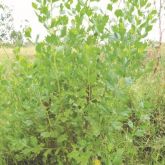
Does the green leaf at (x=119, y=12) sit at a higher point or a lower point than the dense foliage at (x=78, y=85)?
higher

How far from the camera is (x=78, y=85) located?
2.46 m

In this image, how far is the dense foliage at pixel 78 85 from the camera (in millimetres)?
2420

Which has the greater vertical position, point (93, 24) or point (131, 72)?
point (93, 24)

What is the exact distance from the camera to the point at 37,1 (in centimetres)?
250

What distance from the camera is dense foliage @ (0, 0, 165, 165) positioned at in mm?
2420

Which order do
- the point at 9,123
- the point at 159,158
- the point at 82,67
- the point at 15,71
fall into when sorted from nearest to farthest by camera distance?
the point at 82,67 < the point at 9,123 < the point at 15,71 < the point at 159,158

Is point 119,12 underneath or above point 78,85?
above

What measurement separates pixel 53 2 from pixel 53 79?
0.44m

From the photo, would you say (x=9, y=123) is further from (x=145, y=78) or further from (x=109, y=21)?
(x=145, y=78)

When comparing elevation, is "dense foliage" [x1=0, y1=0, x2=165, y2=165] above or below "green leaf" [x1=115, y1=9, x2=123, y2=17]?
below

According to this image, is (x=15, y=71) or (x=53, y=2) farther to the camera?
(x=15, y=71)

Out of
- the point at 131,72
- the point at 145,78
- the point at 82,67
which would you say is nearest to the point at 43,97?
the point at 82,67

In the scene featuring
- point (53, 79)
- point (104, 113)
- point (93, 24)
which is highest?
point (93, 24)

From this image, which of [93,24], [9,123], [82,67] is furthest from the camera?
[9,123]
